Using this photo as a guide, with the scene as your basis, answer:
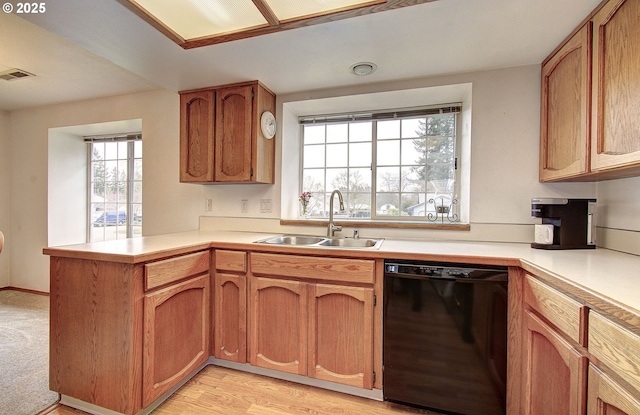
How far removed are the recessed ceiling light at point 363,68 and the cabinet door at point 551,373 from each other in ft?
5.44

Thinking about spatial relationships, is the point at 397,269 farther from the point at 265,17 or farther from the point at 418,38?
the point at 265,17

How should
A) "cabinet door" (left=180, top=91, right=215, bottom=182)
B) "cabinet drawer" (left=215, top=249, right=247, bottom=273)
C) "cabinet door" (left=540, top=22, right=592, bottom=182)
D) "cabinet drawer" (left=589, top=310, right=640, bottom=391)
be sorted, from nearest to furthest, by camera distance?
1. "cabinet drawer" (left=589, top=310, right=640, bottom=391)
2. "cabinet door" (left=540, top=22, right=592, bottom=182)
3. "cabinet drawer" (left=215, top=249, right=247, bottom=273)
4. "cabinet door" (left=180, top=91, right=215, bottom=182)

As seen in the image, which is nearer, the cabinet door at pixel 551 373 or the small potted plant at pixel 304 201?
the cabinet door at pixel 551 373

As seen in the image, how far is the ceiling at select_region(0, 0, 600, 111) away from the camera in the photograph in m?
1.33

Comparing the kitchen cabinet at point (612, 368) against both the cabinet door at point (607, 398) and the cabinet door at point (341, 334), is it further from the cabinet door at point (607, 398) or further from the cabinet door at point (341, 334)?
the cabinet door at point (341, 334)

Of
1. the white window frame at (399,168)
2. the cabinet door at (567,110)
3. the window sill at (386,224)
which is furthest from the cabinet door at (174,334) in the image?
the cabinet door at (567,110)

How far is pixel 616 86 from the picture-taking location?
3.73 ft

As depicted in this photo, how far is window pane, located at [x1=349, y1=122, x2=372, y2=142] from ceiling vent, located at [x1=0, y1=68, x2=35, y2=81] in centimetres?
276

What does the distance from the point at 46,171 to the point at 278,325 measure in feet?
11.1

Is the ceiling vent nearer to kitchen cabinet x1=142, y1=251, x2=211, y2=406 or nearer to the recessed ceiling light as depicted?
kitchen cabinet x1=142, y1=251, x2=211, y2=406

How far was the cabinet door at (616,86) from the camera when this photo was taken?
41.1 inches

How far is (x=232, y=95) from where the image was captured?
2162 mm

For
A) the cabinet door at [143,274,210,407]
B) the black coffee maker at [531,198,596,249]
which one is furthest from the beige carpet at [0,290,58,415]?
the black coffee maker at [531,198,596,249]

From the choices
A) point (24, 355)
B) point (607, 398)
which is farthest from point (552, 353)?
point (24, 355)
